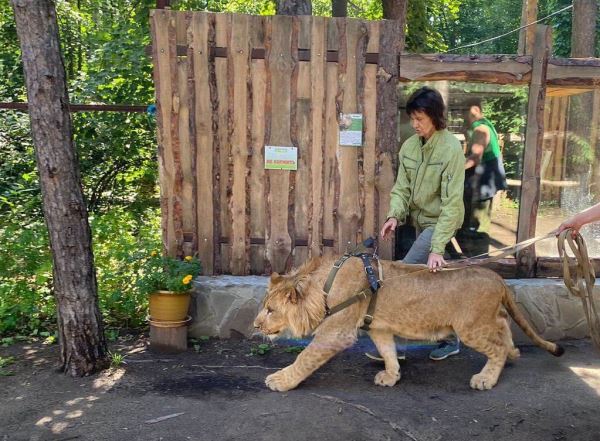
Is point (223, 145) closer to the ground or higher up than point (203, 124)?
closer to the ground

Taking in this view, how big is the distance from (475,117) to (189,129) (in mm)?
2653

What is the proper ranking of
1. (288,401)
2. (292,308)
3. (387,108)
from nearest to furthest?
(288,401), (292,308), (387,108)

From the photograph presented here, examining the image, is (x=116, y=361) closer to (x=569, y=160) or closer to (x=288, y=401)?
(x=288, y=401)

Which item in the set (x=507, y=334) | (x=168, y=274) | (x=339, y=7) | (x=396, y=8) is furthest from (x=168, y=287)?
(x=339, y=7)

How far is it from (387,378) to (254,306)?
56.8 inches

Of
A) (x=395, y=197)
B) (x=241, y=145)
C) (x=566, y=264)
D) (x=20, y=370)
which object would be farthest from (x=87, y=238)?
(x=566, y=264)

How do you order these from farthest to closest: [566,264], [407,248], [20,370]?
1. [407,248]
2. [20,370]
3. [566,264]

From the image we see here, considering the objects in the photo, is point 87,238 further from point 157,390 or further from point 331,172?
point 331,172

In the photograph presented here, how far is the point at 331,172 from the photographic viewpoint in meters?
5.32

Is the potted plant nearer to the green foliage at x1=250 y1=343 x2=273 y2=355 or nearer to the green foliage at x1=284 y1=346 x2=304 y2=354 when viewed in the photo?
the green foliage at x1=250 y1=343 x2=273 y2=355

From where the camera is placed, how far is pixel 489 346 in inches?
170

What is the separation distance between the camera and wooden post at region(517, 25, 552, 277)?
5.20 m

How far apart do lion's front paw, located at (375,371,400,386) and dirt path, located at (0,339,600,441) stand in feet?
0.21

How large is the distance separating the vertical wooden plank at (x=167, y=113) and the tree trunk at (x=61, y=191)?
3.46 ft
